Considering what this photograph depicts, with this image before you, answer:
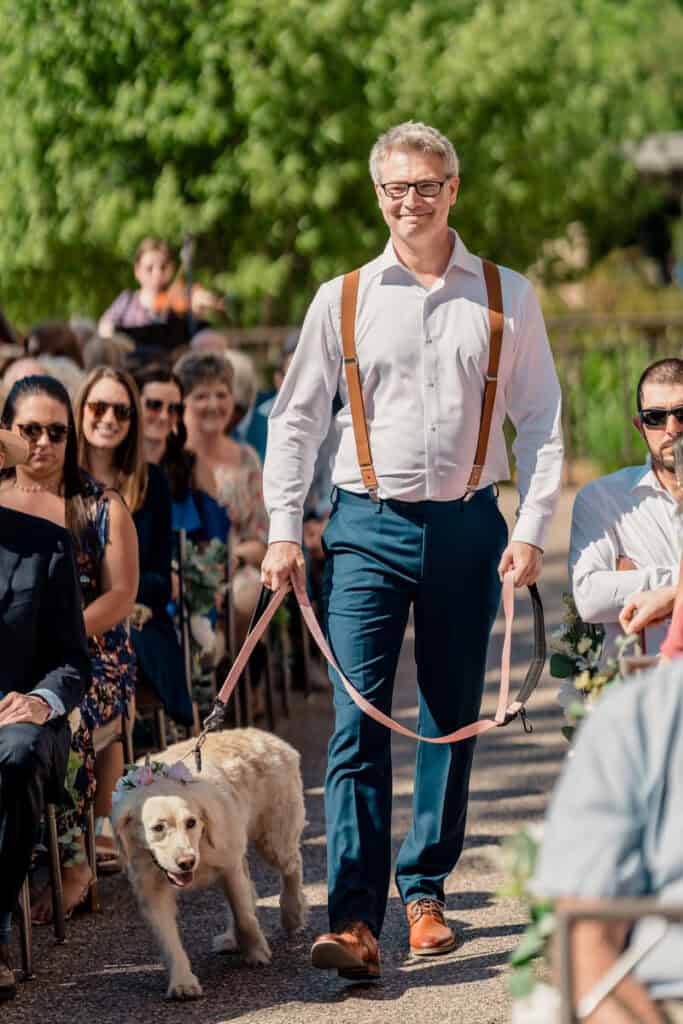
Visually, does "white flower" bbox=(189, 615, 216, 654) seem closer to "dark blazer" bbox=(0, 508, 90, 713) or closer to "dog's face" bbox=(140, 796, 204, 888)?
"dark blazer" bbox=(0, 508, 90, 713)

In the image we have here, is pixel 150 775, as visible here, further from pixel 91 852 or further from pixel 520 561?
pixel 520 561

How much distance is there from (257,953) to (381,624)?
3.43ft

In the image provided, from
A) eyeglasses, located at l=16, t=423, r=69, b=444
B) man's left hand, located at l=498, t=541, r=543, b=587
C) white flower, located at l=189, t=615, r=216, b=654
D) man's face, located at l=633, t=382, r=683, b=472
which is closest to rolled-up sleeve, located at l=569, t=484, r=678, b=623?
man's left hand, located at l=498, t=541, r=543, b=587

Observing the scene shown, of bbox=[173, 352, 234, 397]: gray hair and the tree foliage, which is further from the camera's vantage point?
the tree foliage

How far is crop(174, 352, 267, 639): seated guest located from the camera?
9.40 m

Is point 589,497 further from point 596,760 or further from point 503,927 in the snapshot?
point 596,760

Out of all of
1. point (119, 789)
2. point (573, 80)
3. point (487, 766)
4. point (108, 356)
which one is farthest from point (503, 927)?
point (573, 80)

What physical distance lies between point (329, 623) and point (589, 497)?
2.67 feet

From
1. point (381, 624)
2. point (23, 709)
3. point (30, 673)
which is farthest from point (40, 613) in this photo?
point (381, 624)

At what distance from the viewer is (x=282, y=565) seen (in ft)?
18.7

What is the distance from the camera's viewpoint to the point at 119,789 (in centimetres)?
598

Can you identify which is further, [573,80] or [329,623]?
[573,80]

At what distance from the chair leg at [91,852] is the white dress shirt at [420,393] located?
55.5 inches

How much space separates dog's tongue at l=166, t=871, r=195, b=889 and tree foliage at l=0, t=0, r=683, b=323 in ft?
24.2
